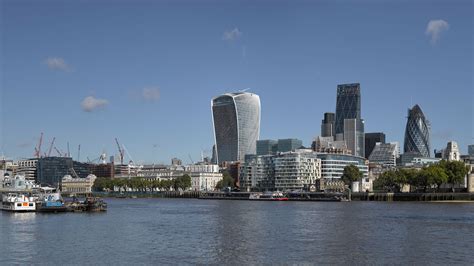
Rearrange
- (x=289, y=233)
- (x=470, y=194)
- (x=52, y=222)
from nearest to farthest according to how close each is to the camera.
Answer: (x=289, y=233) → (x=52, y=222) → (x=470, y=194)

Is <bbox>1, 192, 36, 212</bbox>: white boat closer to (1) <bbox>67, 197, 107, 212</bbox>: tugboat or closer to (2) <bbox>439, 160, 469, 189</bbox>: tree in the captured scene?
(1) <bbox>67, 197, 107, 212</bbox>: tugboat

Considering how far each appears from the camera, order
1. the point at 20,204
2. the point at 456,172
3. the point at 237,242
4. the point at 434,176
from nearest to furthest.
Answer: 1. the point at 237,242
2. the point at 20,204
3. the point at 434,176
4. the point at 456,172

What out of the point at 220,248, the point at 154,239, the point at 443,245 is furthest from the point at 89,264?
the point at 443,245

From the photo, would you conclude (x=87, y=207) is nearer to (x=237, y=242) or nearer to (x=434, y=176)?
(x=237, y=242)

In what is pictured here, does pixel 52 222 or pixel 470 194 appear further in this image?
pixel 470 194

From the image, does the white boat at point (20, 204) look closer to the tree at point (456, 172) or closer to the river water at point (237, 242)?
the river water at point (237, 242)

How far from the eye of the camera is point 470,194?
626 ft

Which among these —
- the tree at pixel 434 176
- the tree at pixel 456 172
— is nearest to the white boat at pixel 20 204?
the tree at pixel 434 176

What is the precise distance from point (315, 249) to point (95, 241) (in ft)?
72.9

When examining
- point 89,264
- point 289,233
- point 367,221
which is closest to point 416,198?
point 367,221

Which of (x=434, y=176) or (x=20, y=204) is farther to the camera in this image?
(x=434, y=176)

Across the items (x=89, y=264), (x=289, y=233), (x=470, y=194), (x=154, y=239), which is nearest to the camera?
(x=89, y=264)

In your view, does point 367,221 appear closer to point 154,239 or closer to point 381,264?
point 154,239

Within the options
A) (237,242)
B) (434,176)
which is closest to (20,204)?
(237,242)
